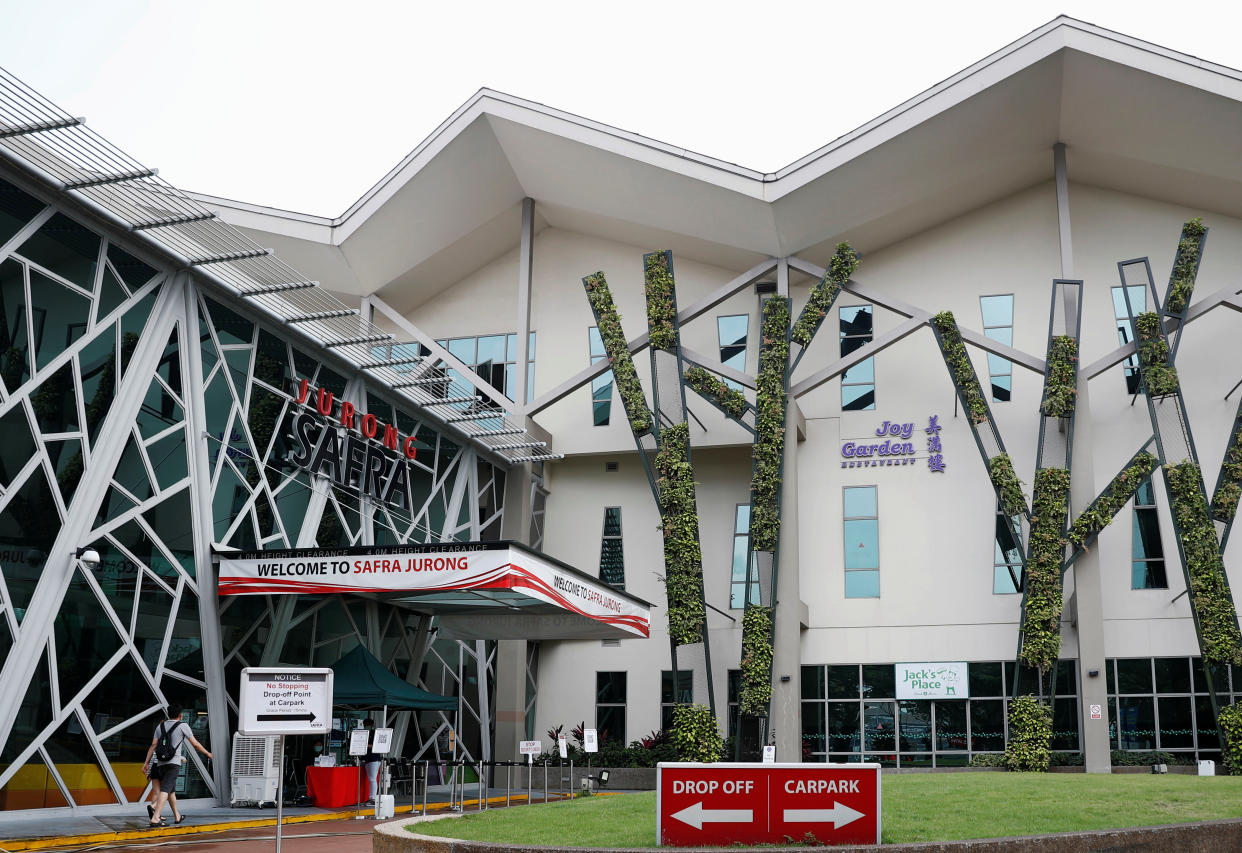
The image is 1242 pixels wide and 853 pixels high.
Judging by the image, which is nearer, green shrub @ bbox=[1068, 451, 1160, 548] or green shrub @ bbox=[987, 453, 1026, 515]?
green shrub @ bbox=[1068, 451, 1160, 548]


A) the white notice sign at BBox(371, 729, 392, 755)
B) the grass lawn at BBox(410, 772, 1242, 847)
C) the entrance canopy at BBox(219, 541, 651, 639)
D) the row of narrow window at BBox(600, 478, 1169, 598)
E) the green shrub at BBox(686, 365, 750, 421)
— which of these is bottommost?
the grass lawn at BBox(410, 772, 1242, 847)

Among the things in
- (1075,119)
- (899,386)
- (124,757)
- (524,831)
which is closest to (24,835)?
(124,757)

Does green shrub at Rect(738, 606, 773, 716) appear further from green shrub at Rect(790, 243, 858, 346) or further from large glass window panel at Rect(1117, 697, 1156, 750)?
large glass window panel at Rect(1117, 697, 1156, 750)

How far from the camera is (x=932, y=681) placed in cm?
2911

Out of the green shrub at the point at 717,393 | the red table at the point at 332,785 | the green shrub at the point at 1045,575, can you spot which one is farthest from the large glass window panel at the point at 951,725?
the red table at the point at 332,785

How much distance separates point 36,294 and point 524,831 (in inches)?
404

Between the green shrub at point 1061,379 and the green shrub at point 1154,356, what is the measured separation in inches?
60.4

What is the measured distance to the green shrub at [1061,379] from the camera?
27516 millimetres

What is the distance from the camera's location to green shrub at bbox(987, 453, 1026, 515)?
27.4 meters

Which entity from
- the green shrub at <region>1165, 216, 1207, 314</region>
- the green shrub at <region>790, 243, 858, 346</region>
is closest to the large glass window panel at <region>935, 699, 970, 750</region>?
the green shrub at <region>790, 243, 858, 346</region>

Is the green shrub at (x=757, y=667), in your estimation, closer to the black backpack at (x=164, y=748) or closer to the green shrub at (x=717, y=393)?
the green shrub at (x=717, y=393)

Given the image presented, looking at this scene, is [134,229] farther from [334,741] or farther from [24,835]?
[334,741]

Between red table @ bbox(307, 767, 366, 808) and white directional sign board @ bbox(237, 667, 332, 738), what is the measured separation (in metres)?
10.1

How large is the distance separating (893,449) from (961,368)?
3044 mm
